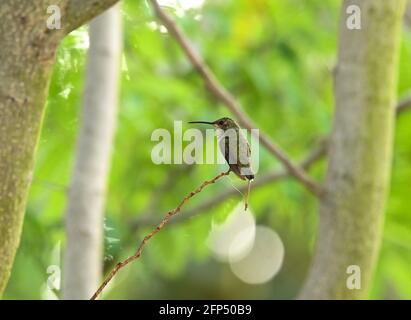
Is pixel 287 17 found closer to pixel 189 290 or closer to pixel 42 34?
pixel 42 34

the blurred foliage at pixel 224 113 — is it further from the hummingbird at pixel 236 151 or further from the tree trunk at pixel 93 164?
the hummingbird at pixel 236 151

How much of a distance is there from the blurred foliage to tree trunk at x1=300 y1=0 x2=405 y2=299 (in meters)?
0.49

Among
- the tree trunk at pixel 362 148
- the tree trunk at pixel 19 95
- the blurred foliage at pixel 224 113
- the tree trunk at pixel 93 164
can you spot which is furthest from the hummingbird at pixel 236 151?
the blurred foliage at pixel 224 113

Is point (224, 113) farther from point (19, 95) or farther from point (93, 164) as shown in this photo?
point (19, 95)

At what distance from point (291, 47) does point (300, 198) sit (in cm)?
38

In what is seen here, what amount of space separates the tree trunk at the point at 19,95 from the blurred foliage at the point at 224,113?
92 cm

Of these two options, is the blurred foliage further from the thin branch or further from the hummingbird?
the hummingbird

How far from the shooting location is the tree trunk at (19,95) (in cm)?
76

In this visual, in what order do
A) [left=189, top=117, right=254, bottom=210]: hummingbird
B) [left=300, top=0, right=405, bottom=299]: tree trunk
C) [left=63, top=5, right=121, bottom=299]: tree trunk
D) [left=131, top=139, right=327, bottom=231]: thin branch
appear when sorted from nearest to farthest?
[left=189, top=117, right=254, bottom=210]: hummingbird, [left=300, top=0, right=405, bottom=299]: tree trunk, [left=63, top=5, right=121, bottom=299]: tree trunk, [left=131, top=139, right=327, bottom=231]: thin branch

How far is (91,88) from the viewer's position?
1518 millimetres

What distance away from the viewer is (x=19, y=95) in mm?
764

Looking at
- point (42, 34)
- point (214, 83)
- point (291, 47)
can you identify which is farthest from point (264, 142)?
point (291, 47)

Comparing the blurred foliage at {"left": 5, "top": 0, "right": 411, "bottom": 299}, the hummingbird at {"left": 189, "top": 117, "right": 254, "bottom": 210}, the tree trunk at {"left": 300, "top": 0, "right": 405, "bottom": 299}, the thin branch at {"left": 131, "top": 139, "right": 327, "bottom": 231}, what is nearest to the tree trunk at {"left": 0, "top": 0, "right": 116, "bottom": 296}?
the hummingbird at {"left": 189, "top": 117, "right": 254, "bottom": 210}

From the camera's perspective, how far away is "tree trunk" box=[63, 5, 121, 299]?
142 cm
